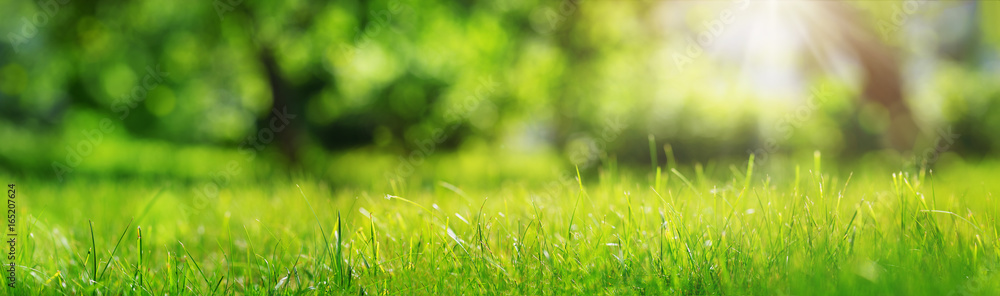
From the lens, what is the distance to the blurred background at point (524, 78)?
7848 mm

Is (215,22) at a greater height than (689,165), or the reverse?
(215,22)

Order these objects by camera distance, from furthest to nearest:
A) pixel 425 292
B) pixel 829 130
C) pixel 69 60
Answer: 1. pixel 829 130
2. pixel 69 60
3. pixel 425 292

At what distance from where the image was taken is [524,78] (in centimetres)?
974

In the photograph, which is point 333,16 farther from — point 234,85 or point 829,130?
point 829,130

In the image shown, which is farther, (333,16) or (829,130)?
(829,130)

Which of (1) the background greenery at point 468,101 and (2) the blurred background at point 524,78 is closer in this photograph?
(1) the background greenery at point 468,101

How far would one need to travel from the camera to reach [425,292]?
1.71m

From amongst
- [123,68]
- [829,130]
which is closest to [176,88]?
[123,68]

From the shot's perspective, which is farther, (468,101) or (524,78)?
(468,101)

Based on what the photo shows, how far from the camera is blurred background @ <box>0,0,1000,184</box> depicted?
25.7 feet

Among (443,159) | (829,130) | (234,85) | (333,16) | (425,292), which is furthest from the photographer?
(234,85)

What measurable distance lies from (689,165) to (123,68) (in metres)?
9.51

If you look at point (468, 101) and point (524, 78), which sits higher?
point (524, 78)

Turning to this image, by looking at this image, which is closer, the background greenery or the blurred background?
the background greenery
